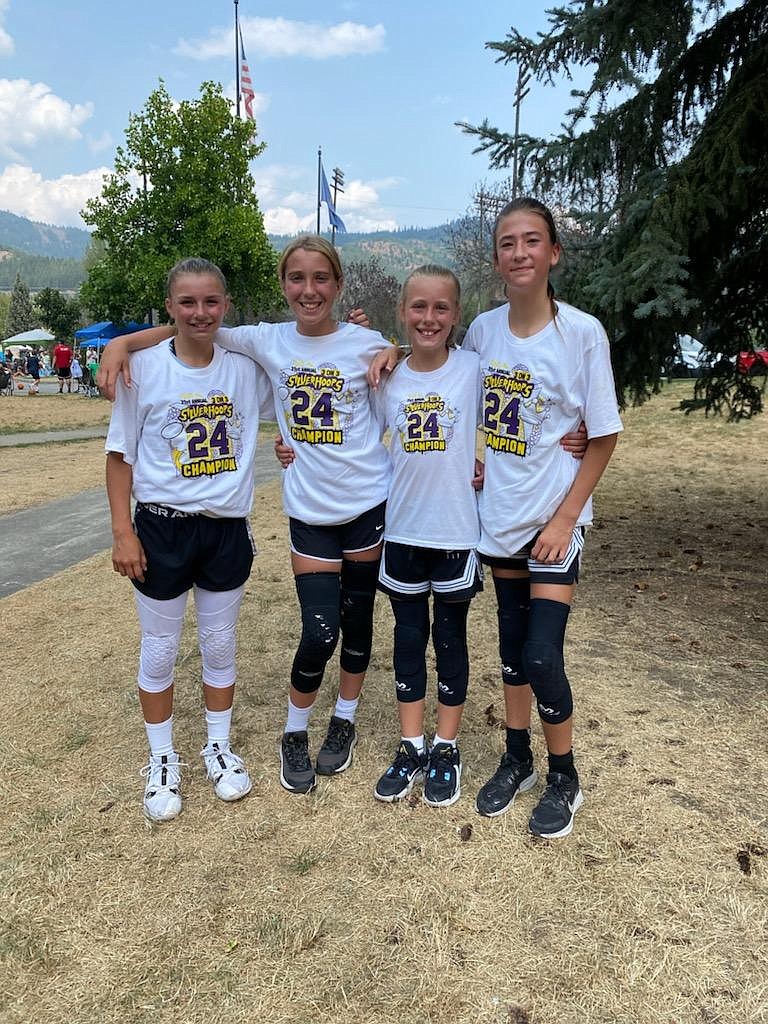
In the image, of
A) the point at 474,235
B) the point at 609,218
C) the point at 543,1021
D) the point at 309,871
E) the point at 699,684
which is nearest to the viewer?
the point at 543,1021

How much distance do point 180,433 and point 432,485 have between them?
3.05 feet

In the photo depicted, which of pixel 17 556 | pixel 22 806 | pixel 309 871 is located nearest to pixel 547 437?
pixel 309 871

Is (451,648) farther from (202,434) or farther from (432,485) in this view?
(202,434)

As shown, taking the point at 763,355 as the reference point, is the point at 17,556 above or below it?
below

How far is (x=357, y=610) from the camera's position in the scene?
3.02 metres

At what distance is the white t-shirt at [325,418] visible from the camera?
279 centimetres

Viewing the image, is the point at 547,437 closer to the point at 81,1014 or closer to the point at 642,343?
the point at 81,1014

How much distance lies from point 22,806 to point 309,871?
1214 millimetres

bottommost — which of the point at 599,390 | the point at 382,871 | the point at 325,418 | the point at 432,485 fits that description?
the point at 382,871

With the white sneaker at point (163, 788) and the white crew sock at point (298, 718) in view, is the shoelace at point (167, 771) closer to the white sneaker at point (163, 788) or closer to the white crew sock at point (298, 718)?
the white sneaker at point (163, 788)

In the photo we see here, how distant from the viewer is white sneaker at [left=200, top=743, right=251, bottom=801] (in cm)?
292

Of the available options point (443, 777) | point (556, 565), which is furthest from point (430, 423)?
point (443, 777)

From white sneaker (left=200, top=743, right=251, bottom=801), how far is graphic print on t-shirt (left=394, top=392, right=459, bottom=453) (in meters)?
1.47

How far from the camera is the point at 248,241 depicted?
79.9 ft
